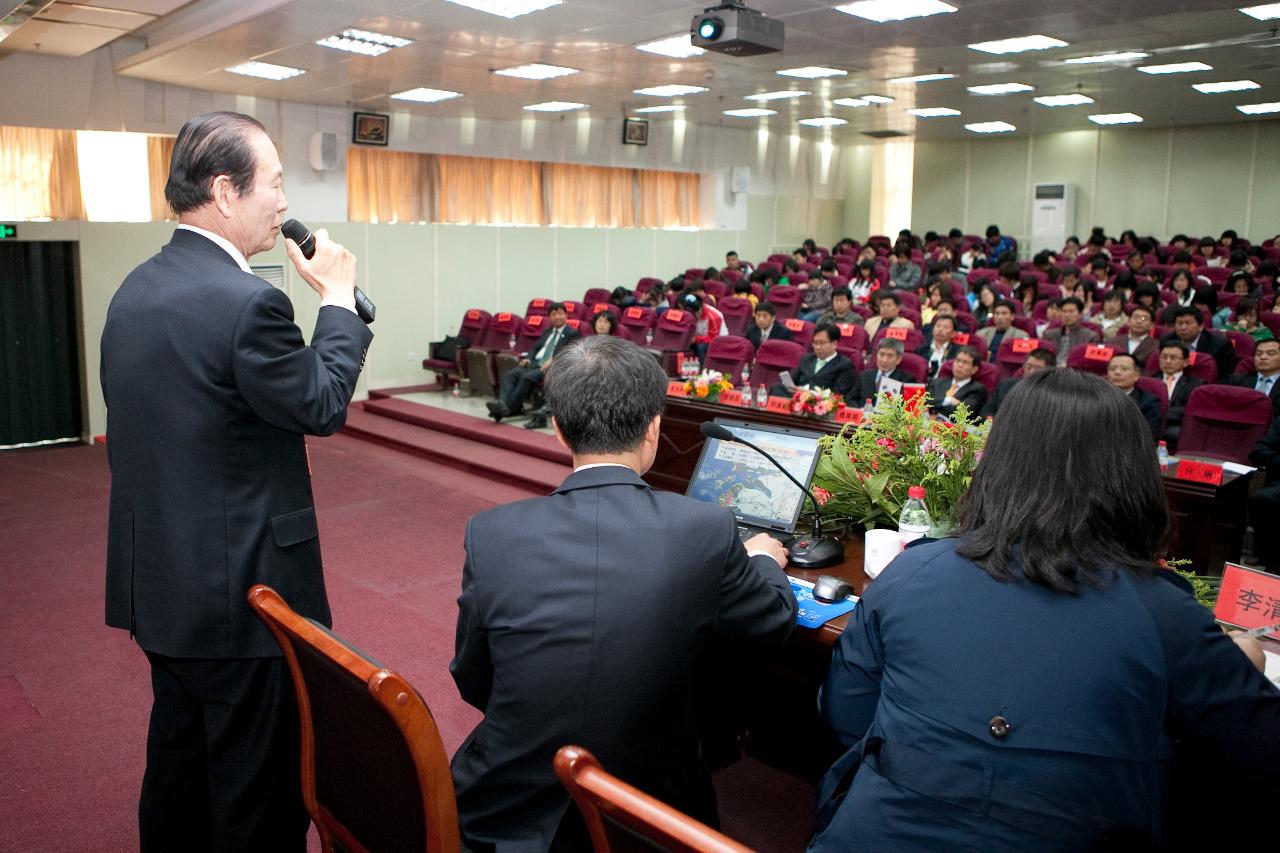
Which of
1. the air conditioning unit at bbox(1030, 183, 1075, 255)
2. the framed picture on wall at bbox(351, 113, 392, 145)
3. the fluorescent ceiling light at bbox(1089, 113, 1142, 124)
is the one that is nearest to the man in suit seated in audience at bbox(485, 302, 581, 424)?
the framed picture on wall at bbox(351, 113, 392, 145)

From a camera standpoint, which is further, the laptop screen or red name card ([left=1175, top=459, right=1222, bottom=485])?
red name card ([left=1175, top=459, right=1222, bottom=485])

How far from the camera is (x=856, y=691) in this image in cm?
141

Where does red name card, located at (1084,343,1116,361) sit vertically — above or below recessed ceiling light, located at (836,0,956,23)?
below

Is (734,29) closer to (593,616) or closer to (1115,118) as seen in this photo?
(593,616)

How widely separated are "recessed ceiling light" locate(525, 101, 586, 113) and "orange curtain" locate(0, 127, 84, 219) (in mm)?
4224

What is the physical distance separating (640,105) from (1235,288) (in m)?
6.15

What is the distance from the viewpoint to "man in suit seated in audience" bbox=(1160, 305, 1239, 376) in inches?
261

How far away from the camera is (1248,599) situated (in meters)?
1.90

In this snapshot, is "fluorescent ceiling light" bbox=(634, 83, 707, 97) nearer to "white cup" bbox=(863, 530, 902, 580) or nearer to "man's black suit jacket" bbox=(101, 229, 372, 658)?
"white cup" bbox=(863, 530, 902, 580)

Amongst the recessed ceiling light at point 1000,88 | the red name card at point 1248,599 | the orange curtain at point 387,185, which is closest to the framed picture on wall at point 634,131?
the orange curtain at point 387,185

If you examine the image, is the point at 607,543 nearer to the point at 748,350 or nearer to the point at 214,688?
the point at 214,688

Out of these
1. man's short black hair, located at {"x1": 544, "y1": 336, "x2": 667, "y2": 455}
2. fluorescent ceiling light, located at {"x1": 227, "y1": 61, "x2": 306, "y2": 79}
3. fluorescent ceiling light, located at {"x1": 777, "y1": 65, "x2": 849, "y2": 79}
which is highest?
fluorescent ceiling light, located at {"x1": 777, "y1": 65, "x2": 849, "y2": 79}

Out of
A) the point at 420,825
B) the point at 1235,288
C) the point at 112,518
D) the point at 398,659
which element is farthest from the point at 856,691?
the point at 1235,288

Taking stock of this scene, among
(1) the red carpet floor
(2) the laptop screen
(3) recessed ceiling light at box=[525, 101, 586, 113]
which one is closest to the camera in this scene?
(2) the laptop screen
